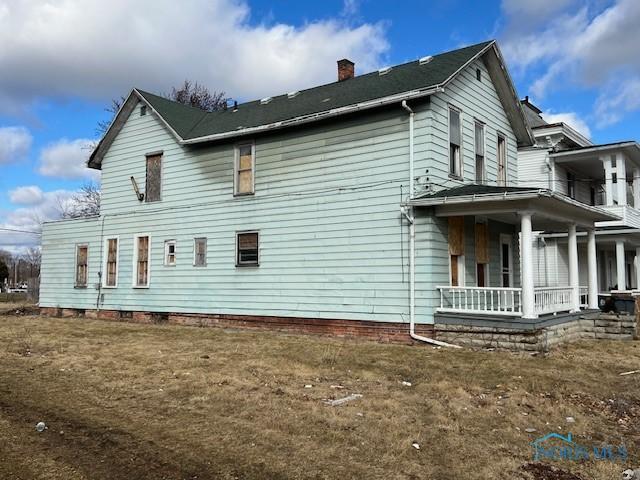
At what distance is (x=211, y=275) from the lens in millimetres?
16625

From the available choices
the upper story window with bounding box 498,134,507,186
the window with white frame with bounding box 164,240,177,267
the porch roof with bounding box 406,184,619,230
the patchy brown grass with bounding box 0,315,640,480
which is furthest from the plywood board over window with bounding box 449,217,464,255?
the window with white frame with bounding box 164,240,177,267

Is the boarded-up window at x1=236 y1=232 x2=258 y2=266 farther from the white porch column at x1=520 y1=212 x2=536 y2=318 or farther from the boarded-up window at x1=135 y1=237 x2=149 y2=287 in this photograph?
the white porch column at x1=520 y1=212 x2=536 y2=318

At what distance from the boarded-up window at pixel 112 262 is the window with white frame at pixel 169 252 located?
260 centimetres

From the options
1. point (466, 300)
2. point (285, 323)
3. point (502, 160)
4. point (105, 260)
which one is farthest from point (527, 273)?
point (105, 260)

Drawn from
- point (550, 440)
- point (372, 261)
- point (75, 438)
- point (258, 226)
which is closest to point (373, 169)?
point (372, 261)

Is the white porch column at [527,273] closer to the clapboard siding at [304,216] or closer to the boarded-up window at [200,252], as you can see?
the clapboard siding at [304,216]

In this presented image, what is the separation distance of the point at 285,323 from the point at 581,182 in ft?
48.8

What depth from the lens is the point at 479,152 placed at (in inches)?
599

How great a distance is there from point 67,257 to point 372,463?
19.0 meters

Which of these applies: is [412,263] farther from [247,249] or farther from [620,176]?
[620,176]

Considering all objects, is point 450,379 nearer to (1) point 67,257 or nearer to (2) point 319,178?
(2) point 319,178

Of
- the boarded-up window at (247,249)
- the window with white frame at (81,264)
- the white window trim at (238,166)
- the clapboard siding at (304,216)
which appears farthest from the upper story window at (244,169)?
the window with white frame at (81,264)

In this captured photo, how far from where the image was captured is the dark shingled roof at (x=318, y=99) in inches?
545

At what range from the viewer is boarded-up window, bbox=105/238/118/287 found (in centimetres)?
1945
